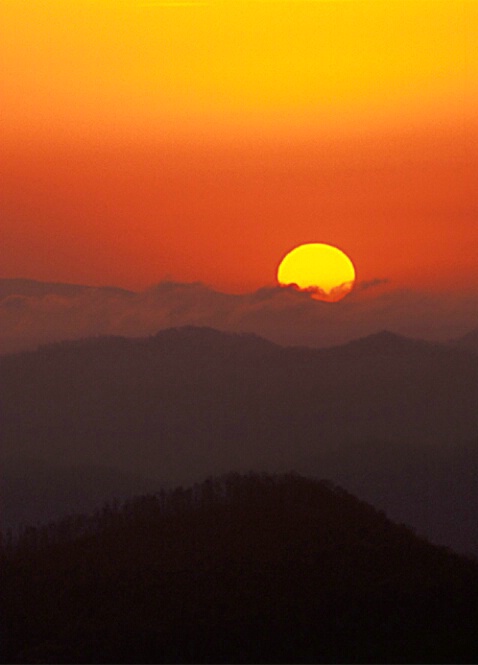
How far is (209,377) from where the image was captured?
128 m

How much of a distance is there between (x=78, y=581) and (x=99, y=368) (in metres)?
103

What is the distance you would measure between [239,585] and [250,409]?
9470 cm

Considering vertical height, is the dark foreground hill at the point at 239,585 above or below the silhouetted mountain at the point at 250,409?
below

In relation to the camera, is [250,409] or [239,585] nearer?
[239,585]

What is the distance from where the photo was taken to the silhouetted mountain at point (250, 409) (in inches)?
4060

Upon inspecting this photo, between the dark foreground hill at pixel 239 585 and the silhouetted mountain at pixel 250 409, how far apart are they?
66.9 metres

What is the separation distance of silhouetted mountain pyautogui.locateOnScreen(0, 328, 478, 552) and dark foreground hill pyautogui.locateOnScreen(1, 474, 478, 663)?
6689cm

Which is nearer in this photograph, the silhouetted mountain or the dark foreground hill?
the dark foreground hill

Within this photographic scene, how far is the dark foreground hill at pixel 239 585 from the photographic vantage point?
16.4 m

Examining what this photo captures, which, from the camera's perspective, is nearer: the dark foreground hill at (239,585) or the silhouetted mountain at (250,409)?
the dark foreground hill at (239,585)

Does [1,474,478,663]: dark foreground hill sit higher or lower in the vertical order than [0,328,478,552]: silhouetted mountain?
lower

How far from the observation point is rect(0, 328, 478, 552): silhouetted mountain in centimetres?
10312

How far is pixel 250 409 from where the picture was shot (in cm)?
11456

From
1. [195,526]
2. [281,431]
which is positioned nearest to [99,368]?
[281,431]
